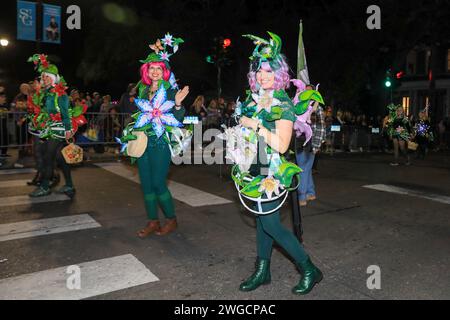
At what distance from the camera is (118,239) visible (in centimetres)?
490

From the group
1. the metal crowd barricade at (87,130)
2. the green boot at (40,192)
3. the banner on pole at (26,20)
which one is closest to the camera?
the green boot at (40,192)

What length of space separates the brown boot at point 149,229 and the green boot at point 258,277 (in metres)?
1.80

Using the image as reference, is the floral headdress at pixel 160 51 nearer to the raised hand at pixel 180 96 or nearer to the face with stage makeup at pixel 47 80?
the raised hand at pixel 180 96

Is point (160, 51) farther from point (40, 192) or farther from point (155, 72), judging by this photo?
point (40, 192)

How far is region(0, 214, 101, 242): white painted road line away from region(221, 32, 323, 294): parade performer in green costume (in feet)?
9.34

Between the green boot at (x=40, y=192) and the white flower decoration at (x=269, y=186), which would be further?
the green boot at (x=40, y=192)

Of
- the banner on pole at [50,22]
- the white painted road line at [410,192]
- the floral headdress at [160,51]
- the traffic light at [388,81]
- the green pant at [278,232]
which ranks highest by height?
the banner on pole at [50,22]

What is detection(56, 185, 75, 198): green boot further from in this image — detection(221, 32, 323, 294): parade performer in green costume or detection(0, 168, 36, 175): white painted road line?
detection(221, 32, 323, 294): parade performer in green costume

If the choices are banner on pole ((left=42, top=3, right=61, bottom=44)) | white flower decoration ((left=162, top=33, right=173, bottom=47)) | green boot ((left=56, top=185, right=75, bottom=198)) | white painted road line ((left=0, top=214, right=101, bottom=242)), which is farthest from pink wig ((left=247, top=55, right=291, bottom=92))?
banner on pole ((left=42, top=3, right=61, bottom=44))

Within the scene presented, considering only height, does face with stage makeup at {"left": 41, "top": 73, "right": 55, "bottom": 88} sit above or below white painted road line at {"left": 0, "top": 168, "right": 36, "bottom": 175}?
above

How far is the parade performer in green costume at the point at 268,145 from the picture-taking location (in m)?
3.18

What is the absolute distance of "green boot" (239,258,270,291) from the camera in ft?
11.5

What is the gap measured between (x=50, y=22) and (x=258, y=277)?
12.7m

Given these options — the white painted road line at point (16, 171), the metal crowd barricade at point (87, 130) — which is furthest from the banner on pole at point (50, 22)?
the white painted road line at point (16, 171)
